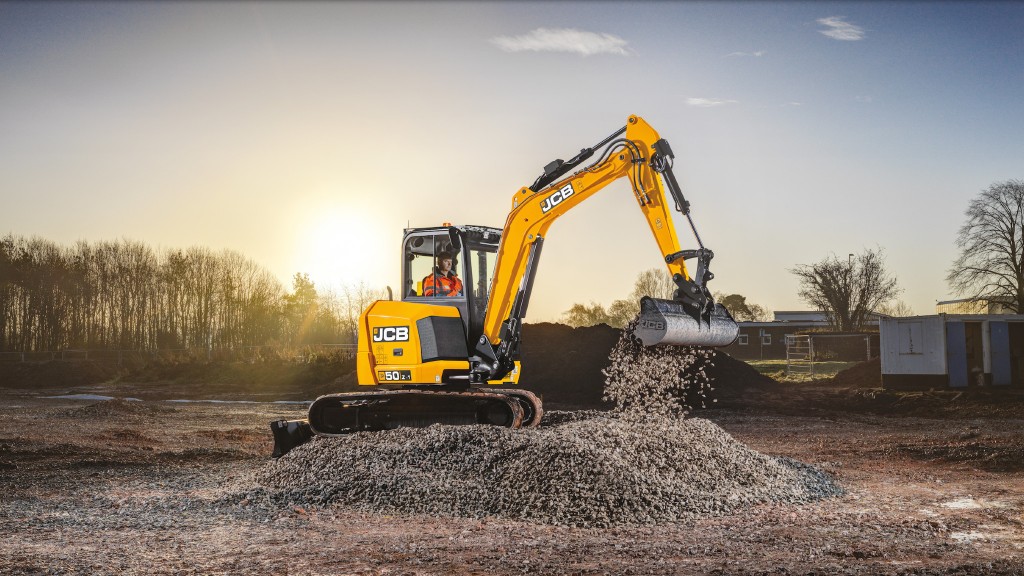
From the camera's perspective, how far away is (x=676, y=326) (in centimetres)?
945

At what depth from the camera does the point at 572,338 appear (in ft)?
96.8

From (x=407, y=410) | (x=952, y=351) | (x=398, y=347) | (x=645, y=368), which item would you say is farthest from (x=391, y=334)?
(x=952, y=351)

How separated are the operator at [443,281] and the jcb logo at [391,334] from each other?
0.69m

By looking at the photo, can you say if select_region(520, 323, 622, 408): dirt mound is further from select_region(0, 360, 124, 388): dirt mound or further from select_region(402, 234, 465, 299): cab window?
select_region(0, 360, 124, 388): dirt mound

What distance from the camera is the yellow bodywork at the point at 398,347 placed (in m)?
11.1

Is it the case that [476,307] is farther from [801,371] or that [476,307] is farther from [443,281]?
[801,371]

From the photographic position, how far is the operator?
A: 11508 millimetres

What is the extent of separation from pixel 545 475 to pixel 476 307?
3093 mm

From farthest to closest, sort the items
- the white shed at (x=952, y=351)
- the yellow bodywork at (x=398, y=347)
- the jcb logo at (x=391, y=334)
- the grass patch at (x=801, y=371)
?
the grass patch at (x=801, y=371)
the white shed at (x=952, y=351)
the jcb logo at (x=391, y=334)
the yellow bodywork at (x=398, y=347)

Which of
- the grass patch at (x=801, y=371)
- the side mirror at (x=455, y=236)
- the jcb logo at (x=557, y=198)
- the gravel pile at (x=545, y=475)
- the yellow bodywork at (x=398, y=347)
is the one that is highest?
the jcb logo at (x=557, y=198)

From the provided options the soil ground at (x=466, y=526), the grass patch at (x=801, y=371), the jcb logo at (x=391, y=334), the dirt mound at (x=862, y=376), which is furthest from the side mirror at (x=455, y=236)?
the grass patch at (x=801, y=371)

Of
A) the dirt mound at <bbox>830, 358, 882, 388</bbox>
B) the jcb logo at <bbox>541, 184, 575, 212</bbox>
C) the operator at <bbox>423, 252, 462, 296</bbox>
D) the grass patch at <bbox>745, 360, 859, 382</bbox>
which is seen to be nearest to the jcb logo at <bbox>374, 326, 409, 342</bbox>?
the operator at <bbox>423, 252, 462, 296</bbox>

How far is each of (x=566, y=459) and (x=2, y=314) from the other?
49197 millimetres

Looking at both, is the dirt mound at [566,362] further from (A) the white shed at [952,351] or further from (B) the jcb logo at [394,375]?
(B) the jcb logo at [394,375]
